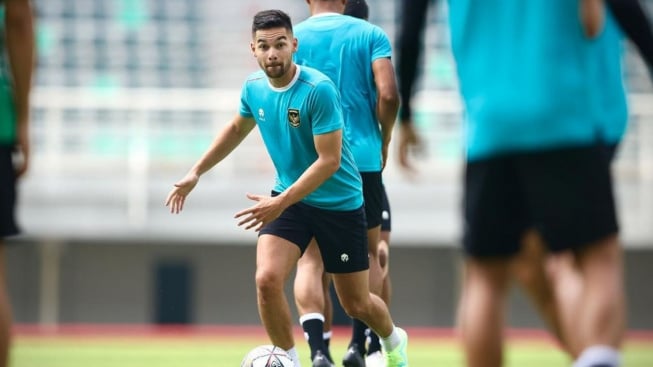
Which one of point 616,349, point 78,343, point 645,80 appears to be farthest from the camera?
point 645,80

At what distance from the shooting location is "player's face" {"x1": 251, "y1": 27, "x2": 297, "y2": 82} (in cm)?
614

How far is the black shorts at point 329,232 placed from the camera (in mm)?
6406

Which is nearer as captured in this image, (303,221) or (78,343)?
(303,221)

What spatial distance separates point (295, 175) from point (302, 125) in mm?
279

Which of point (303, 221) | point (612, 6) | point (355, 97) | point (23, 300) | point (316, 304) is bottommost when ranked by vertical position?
point (23, 300)

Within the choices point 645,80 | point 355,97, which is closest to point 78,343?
point 355,97

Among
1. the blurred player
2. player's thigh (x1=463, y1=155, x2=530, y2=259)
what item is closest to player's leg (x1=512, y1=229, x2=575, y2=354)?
the blurred player

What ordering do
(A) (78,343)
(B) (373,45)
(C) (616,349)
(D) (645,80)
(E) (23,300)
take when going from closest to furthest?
(C) (616,349) < (B) (373,45) < (A) (78,343) < (E) (23,300) < (D) (645,80)

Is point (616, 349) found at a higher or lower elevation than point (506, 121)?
lower

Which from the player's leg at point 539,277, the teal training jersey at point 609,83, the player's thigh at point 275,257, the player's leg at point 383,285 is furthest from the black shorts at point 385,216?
the teal training jersey at point 609,83

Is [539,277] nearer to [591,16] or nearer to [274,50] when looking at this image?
[591,16]

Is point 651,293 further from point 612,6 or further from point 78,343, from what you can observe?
point 612,6

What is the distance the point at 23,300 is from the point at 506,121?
1679 centimetres

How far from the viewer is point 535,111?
13.6 feet
